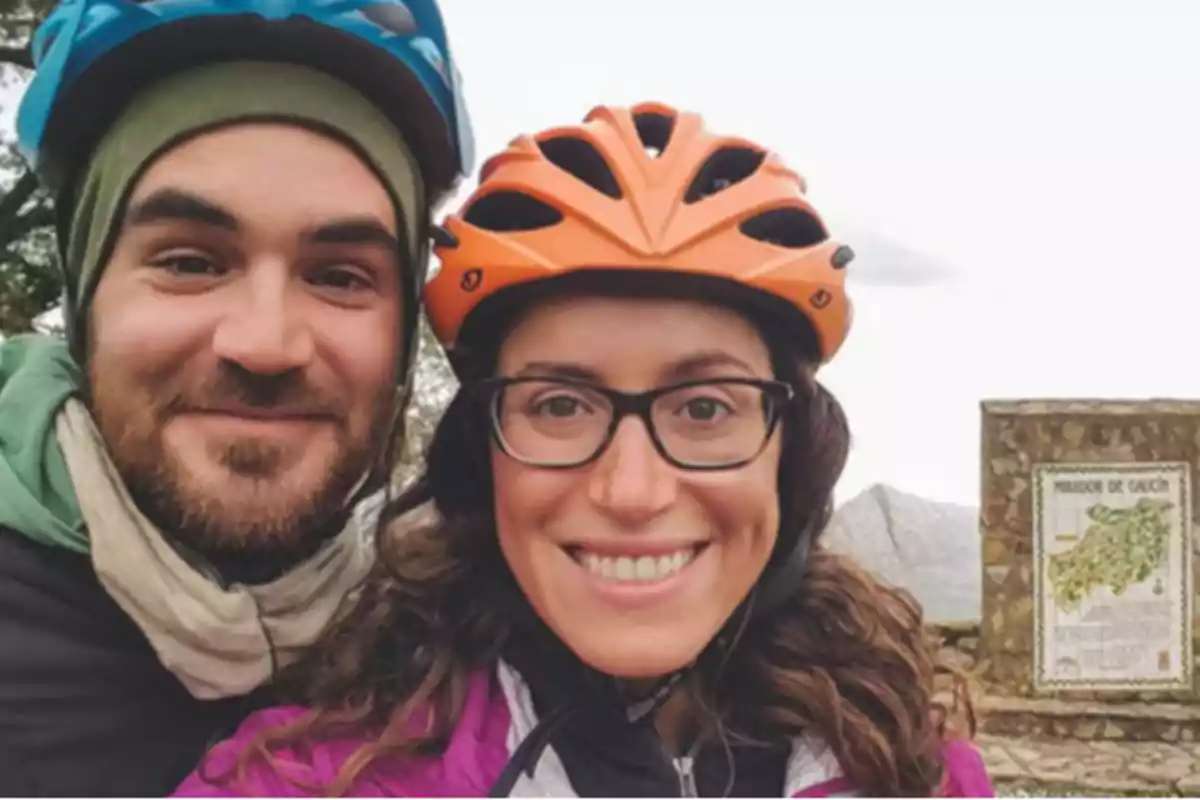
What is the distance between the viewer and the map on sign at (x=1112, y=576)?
34.7 ft

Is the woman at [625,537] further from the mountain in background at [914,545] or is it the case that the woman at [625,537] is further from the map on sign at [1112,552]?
the map on sign at [1112,552]

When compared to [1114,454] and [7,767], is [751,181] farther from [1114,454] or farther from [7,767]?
[1114,454]

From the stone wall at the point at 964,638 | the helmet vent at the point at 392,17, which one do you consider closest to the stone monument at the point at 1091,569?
the stone wall at the point at 964,638

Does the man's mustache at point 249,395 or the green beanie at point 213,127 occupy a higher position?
the green beanie at point 213,127

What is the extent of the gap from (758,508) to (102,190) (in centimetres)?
127

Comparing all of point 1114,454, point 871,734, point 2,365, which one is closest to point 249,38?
point 2,365

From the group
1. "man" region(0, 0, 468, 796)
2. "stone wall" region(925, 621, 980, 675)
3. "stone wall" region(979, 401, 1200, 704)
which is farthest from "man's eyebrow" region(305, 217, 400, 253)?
"stone wall" region(925, 621, 980, 675)

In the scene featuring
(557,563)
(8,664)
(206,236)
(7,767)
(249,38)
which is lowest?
(7,767)

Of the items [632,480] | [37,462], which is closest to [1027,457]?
[632,480]

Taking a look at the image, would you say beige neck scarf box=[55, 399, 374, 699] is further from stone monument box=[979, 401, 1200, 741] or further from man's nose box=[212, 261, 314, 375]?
stone monument box=[979, 401, 1200, 741]

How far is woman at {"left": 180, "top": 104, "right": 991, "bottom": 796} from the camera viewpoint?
2.04 m

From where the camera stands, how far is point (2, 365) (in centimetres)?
237

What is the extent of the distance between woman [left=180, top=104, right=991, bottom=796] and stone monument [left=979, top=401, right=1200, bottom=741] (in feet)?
28.2

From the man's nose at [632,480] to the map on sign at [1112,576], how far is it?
9.19 metres
